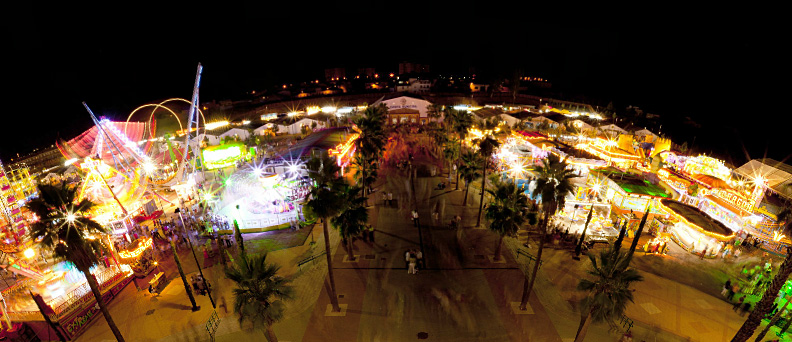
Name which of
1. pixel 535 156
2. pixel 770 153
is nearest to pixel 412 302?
pixel 535 156

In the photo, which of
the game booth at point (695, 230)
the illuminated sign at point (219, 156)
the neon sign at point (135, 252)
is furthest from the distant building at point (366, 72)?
the game booth at point (695, 230)

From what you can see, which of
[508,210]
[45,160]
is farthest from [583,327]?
[45,160]

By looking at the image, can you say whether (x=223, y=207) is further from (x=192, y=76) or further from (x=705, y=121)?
(x=705, y=121)

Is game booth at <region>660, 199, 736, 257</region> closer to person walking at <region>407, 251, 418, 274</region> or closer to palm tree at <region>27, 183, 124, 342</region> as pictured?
person walking at <region>407, 251, 418, 274</region>

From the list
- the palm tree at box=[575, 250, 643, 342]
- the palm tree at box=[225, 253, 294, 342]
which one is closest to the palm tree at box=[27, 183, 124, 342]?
the palm tree at box=[225, 253, 294, 342]

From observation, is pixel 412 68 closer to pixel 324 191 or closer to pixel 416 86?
pixel 416 86

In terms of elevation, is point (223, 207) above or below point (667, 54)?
below
